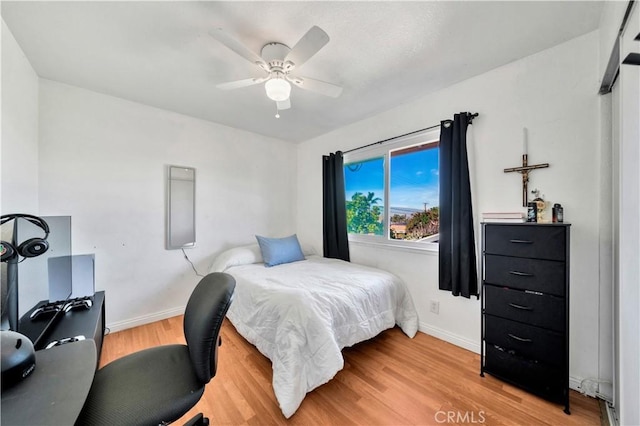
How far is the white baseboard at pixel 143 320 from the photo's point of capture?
2.43 meters

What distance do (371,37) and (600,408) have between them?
9.17 feet

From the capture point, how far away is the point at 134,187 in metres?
2.58

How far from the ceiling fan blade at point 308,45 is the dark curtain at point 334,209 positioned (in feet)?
5.95

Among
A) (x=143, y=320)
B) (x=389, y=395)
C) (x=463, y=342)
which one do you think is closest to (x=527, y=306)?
(x=463, y=342)

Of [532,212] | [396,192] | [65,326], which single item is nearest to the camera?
[65,326]

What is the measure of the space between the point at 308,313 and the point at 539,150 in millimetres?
2110

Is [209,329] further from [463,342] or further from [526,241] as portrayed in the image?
[463,342]

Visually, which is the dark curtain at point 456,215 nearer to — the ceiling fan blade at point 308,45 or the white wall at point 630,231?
the white wall at point 630,231

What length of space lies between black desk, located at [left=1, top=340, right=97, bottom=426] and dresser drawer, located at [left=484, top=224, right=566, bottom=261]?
2.26 m

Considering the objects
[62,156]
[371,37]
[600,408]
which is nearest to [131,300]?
[62,156]

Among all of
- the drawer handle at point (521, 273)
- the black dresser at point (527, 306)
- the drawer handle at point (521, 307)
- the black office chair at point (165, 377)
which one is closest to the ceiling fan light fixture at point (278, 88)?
the black office chair at point (165, 377)

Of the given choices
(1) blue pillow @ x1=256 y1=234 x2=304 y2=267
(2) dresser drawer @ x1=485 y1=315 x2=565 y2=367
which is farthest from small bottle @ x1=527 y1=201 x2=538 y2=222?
(1) blue pillow @ x1=256 y1=234 x2=304 y2=267

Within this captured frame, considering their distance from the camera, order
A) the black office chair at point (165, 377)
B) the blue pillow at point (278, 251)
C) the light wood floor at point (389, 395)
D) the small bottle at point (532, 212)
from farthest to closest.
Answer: the blue pillow at point (278, 251) → the small bottle at point (532, 212) → the light wood floor at point (389, 395) → the black office chair at point (165, 377)

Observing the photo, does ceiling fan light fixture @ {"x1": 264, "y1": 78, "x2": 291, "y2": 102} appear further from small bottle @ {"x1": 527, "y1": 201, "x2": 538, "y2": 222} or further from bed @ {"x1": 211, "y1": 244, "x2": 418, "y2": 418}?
small bottle @ {"x1": 527, "y1": 201, "x2": 538, "y2": 222}
